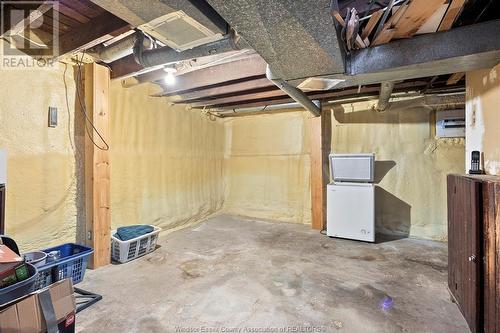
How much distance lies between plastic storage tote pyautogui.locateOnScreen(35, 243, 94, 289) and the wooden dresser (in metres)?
2.89

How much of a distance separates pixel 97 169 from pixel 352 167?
3.23 meters

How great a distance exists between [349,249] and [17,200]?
358 cm

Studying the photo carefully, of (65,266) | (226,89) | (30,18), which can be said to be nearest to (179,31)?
(30,18)

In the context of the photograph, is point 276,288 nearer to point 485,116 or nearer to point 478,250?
point 478,250

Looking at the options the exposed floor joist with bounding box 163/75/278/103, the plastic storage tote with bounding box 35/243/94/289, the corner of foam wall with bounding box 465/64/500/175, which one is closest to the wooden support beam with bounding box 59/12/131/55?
the exposed floor joist with bounding box 163/75/278/103

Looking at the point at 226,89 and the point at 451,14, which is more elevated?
the point at 226,89

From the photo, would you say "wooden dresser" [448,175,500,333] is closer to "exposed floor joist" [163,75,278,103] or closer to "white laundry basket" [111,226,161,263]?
"exposed floor joist" [163,75,278,103]

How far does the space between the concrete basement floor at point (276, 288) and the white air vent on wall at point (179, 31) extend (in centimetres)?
192

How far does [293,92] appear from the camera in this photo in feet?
9.23

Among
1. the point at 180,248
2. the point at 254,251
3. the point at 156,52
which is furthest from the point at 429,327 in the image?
the point at 156,52

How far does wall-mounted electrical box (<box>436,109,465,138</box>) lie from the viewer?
11.3 feet

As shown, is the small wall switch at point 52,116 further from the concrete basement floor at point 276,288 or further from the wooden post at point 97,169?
the concrete basement floor at point 276,288

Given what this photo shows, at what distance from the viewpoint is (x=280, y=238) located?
3.75 metres

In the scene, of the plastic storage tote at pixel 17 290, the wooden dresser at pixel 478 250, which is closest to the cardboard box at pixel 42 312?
the plastic storage tote at pixel 17 290
